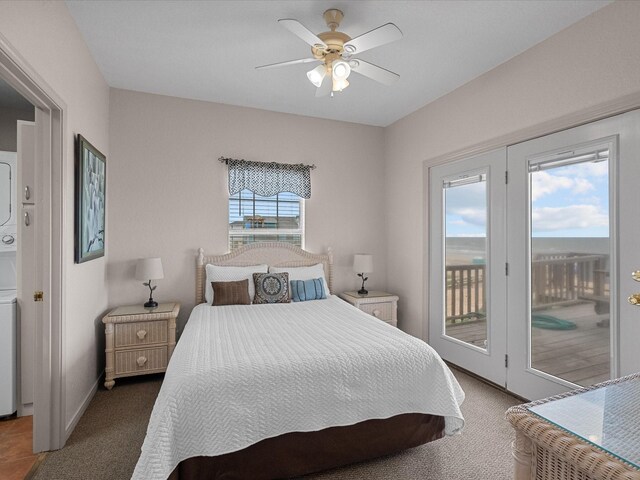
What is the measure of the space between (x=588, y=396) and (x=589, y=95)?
2.18 metres

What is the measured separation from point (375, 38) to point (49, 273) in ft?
8.09

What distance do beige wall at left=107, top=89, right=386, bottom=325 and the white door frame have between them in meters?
1.33

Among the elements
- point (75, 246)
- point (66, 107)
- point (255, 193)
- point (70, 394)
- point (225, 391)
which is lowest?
point (70, 394)

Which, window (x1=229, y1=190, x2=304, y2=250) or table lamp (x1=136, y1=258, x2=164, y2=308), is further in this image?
window (x1=229, y1=190, x2=304, y2=250)

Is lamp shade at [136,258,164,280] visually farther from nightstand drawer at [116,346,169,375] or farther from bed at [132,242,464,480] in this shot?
bed at [132,242,464,480]

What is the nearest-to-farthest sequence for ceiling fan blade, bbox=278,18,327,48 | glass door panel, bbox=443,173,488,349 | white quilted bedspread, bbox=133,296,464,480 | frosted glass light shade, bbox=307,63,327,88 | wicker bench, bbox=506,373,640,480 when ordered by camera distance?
wicker bench, bbox=506,373,640,480
white quilted bedspread, bbox=133,296,464,480
ceiling fan blade, bbox=278,18,327,48
frosted glass light shade, bbox=307,63,327,88
glass door panel, bbox=443,173,488,349

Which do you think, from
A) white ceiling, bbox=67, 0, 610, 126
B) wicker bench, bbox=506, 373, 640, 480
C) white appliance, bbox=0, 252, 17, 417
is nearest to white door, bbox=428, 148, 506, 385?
white ceiling, bbox=67, 0, 610, 126

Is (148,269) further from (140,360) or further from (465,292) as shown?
Answer: (465,292)

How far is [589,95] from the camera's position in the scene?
224 centimetres

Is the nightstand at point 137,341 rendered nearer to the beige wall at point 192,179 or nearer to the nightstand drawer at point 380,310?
the beige wall at point 192,179

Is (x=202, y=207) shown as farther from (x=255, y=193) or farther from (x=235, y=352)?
(x=235, y=352)

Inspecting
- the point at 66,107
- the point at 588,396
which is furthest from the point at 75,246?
the point at 588,396

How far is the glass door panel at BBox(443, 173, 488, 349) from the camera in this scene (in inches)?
123

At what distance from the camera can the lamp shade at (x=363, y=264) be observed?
4.00 meters
